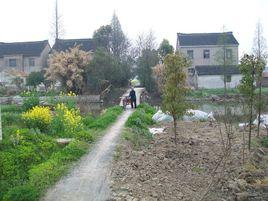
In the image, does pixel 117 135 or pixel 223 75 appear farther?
pixel 223 75

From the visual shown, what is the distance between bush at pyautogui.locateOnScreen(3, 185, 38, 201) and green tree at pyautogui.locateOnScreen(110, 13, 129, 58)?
4497 cm

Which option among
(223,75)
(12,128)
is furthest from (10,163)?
(223,75)

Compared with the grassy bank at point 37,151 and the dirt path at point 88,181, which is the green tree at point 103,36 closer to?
the grassy bank at point 37,151

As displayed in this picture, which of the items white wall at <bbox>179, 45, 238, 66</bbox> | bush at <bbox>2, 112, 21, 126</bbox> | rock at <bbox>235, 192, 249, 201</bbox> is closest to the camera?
rock at <bbox>235, 192, 249, 201</bbox>

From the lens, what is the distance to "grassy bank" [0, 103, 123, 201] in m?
8.48

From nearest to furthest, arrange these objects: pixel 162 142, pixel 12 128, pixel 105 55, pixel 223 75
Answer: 1. pixel 12 128
2. pixel 162 142
3. pixel 105 55
4. pixel 223 75

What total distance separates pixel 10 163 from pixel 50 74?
29.2m

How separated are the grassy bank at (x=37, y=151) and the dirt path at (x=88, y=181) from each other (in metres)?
0.22

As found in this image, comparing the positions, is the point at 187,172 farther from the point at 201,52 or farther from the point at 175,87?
the point at 201,52

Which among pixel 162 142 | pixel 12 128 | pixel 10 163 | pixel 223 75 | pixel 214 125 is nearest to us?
pixel 10 163

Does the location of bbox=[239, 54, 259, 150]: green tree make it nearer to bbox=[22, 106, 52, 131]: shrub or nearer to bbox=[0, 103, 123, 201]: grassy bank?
bbox=[0, 103, 123, 201]: grassy bank

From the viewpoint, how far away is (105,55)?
37.0 meters

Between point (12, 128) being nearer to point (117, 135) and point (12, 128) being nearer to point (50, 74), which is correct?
point (117, 135)

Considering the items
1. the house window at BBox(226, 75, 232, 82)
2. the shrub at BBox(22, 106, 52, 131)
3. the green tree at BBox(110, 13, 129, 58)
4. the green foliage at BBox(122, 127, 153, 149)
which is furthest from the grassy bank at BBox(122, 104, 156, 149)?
the green tree at BBox(110, 13, 129, 58)
